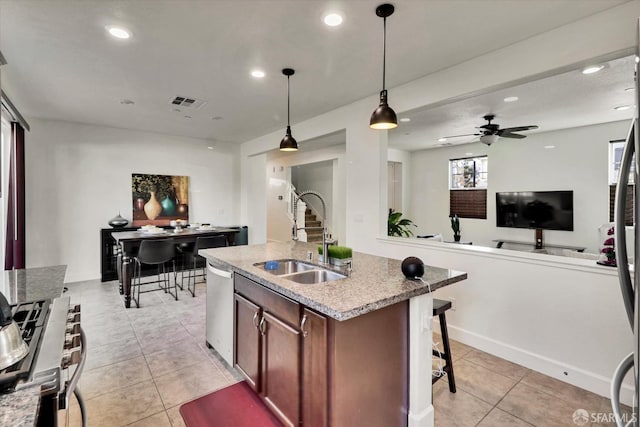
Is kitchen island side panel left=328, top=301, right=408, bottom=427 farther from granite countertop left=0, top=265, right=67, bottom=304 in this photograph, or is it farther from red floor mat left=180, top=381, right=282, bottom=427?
granite countertop left=0, top=265, right=67, bottom=304

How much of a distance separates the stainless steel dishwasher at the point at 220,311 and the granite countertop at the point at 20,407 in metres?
1.57

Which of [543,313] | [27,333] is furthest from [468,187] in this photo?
[27,333]

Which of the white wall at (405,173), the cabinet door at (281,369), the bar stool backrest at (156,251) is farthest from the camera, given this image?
the white wall at (405,173)

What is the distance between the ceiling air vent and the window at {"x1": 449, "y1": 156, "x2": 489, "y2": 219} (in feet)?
19.2

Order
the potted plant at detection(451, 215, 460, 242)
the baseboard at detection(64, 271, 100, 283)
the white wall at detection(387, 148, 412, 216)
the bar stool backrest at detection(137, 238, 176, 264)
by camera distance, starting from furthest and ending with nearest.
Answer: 1. the white wall at detection(387, 148, 412, 216)
2. the potted plant at detection(451, 215, 460, 242)
3. the baseboard at detection(64, 271, 100, 283)
4. the bar stool backrest at detection(137, 238, 176, 264)

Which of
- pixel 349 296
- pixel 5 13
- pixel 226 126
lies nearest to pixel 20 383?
pixel 349 296

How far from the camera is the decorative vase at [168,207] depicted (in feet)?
19.8

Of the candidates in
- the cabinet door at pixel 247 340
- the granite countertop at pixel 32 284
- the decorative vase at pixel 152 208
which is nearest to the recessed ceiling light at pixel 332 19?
the cabinet door at pixel 247 340

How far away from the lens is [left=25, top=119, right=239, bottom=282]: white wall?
4.90m

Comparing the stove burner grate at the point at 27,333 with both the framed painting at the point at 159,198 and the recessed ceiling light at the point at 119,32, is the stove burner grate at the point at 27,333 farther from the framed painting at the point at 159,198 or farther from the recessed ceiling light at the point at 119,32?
the framed painting at the point at 159,198

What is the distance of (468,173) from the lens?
7234 mm

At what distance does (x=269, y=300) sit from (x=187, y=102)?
3.38 metres

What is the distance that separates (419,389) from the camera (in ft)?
5.53

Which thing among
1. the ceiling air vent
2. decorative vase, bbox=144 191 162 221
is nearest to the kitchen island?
the ceiling air vent
